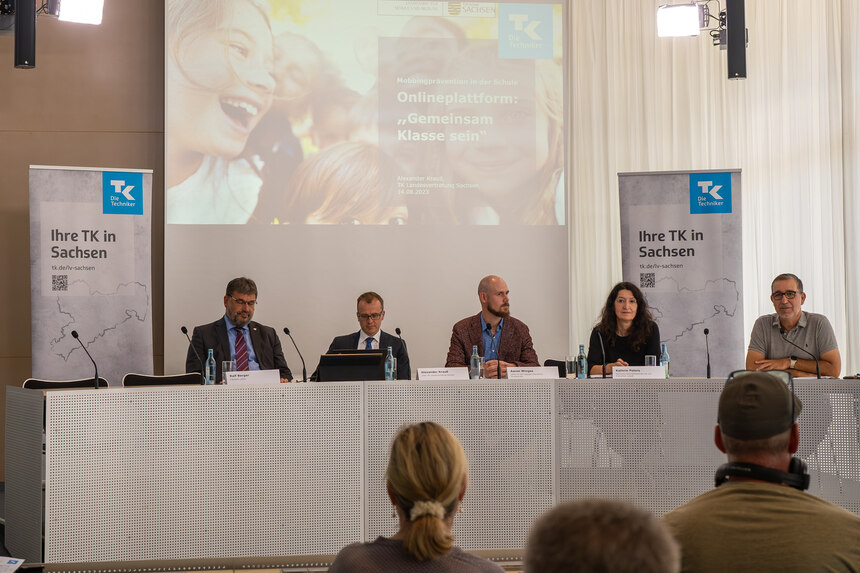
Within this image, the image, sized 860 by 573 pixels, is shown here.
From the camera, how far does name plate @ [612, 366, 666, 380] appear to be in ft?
13.2

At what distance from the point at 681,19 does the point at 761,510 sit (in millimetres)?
4502

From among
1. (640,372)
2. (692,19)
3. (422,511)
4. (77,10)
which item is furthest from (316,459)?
(692,19)

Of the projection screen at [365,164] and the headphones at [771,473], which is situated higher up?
the projection screen at [365,164]

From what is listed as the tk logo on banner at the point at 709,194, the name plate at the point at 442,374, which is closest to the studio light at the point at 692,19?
the tk logo on banner at the point at 709,194

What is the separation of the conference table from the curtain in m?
2.29

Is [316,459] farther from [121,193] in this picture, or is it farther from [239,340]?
[121,193]

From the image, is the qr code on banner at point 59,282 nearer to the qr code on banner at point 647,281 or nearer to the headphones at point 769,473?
the qr code on banner at point 647,281

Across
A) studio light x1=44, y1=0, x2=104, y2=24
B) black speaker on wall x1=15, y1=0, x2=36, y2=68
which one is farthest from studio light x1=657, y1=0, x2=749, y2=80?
black speaker on wall x1=15, y1=0, x2=36, y2=68

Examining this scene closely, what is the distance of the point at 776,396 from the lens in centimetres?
160

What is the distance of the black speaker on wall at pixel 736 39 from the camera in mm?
5047

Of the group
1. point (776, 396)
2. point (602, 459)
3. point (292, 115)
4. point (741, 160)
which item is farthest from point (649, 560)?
point (741, 160)

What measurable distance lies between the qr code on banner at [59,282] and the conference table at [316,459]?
1.42 m

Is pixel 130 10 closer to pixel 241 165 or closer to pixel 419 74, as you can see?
pixel 241 165

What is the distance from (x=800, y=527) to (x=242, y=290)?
12.8 feet
